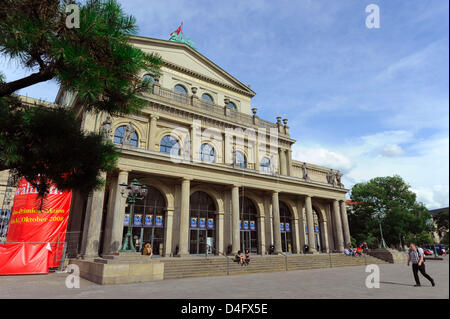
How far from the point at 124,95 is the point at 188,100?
21.6 meters

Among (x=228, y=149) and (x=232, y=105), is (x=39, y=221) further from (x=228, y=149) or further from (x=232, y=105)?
(x=232, y=105)

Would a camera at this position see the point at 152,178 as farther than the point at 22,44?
Yes

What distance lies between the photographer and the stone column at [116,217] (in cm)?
1709

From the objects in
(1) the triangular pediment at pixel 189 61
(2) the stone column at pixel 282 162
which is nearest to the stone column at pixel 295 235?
(2) the stone column at pixel 282 162

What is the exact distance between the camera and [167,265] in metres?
15.2

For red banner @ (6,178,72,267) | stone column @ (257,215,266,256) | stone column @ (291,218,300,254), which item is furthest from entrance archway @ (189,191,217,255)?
red banner @ (6,178,72,267)

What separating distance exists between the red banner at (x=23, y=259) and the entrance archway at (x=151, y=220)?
19.8ft

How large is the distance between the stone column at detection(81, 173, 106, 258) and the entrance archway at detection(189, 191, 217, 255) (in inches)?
327

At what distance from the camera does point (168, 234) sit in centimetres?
2125

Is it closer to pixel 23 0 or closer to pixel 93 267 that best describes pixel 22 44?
pixel 23 0

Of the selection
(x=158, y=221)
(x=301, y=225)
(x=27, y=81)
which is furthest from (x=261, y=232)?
(x=27, y=81)

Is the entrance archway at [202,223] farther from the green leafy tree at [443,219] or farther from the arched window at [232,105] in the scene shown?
the green leafy tree at [443,219]

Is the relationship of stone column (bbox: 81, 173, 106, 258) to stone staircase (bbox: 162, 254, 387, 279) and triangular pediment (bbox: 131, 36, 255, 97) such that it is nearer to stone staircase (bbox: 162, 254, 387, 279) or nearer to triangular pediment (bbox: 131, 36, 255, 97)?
stone staircase (bbox: 162, 254, 387, 279)

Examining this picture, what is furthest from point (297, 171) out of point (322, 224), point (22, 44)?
point (22, 44)
